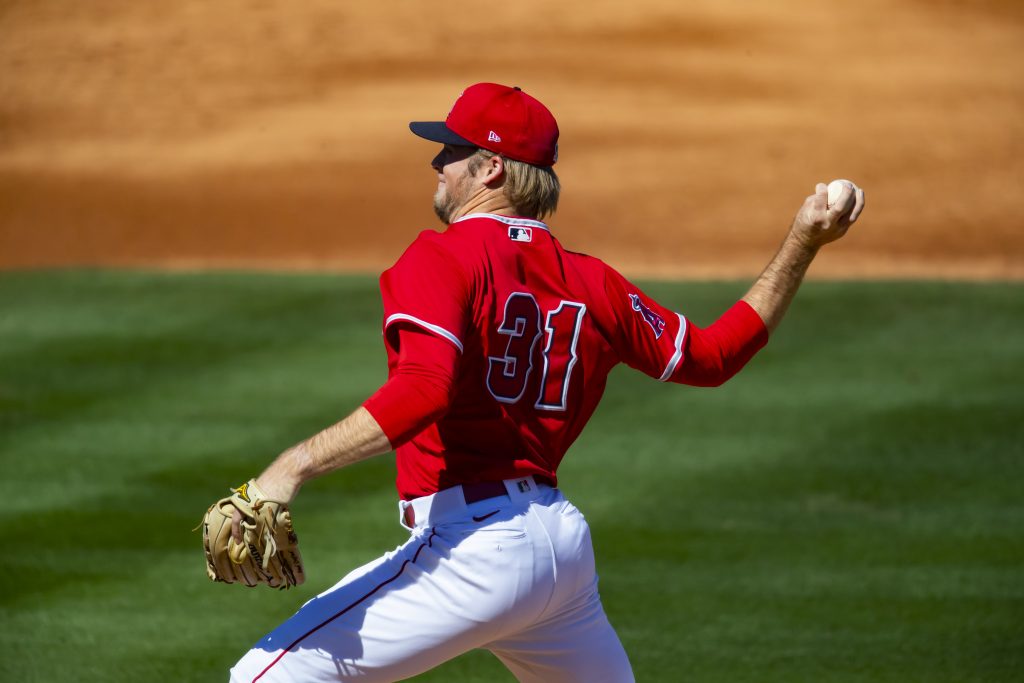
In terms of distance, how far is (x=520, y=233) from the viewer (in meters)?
2.92

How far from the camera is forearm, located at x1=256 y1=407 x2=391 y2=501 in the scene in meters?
2.54

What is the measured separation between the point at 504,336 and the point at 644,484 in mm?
3587

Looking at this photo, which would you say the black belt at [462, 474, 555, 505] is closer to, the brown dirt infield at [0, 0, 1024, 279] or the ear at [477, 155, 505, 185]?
the ear at [477, 155, 505, 185]

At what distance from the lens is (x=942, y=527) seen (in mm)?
5781

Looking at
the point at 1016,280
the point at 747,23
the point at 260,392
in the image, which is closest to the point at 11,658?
the point at 260,392

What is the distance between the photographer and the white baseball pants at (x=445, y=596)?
2.68 m

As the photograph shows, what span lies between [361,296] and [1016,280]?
4.77 meters

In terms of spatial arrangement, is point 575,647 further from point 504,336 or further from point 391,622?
point 504,336

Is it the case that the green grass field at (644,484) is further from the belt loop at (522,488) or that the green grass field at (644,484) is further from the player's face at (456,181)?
the player's face at (456,181)

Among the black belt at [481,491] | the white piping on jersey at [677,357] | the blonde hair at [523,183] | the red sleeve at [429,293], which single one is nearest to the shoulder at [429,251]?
the red sleeve at [429,293]

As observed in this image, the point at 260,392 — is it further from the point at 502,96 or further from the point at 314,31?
the point at 314,31

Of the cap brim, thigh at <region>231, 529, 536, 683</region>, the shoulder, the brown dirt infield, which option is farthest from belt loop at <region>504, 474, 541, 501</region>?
the brown dirt infield

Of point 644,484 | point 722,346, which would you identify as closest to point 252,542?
→ point 722,346

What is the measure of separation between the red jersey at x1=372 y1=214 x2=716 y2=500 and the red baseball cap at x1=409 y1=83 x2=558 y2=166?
15 cm
